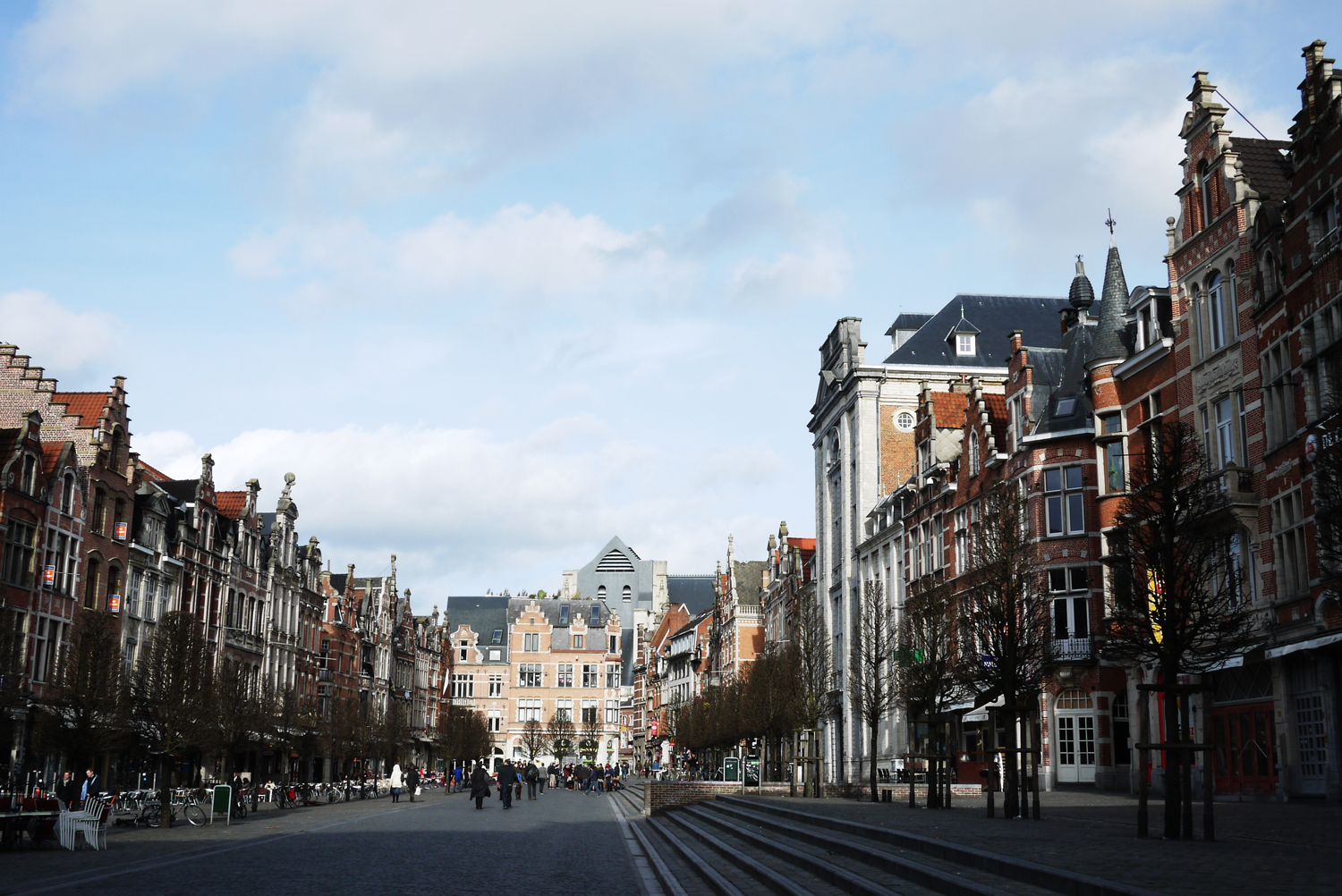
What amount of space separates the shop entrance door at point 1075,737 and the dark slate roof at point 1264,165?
57.0 feet

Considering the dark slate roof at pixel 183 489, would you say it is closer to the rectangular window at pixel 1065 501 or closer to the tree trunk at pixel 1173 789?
the rectangular window at pixel 1065 501

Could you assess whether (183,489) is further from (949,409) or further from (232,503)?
(949,409)

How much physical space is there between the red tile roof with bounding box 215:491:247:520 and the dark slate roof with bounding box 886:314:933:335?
1445 inches

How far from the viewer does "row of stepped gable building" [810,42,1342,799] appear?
89.6ft

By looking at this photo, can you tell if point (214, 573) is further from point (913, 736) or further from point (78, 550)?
point (913, 736)

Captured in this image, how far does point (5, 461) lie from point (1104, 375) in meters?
35.4

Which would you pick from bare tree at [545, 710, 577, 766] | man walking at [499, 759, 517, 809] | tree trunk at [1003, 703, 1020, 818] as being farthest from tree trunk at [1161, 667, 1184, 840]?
bare tree at [545, 710, 577, 766]

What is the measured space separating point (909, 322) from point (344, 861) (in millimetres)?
57158

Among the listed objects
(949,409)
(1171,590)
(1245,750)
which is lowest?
(1245,750)

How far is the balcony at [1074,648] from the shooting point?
4066cm

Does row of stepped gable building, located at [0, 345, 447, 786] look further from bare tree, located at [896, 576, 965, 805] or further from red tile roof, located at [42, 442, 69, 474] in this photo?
bare tree, located at [896, 576, 965, 805]

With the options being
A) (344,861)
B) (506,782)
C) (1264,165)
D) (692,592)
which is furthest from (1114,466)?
(692,592)

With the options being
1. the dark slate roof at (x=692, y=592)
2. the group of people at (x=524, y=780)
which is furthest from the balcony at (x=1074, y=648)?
the dark slate roof at (x=692, y=592)

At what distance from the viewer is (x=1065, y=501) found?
1647 inches
